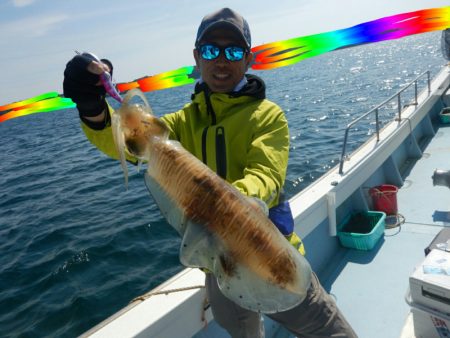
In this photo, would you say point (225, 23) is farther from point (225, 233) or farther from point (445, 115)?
point (445, 115)

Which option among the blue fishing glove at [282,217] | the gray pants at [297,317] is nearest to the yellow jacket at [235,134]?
the blue fishing glove at [282,217]

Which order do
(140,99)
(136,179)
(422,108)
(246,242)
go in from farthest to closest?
(136,179) → (422,108) → (140,99) → (246,242)

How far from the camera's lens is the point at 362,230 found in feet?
19.9

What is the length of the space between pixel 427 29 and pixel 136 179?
12711 millimetres

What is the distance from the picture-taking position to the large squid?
1.39 m

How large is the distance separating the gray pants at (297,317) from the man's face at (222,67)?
1.36 meters

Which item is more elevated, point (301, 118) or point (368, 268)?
point (368, 268)

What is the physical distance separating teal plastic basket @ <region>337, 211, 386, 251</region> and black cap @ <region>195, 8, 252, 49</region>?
3928 millimetres

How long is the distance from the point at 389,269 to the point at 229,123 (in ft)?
12.3

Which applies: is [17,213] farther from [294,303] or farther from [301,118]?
[301,118]

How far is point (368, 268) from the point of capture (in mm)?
5121

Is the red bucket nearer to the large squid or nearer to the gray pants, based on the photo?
the gray pants

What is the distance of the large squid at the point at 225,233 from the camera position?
54.7 inches

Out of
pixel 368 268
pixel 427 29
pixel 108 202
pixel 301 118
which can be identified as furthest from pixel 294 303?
pixel 301 118
